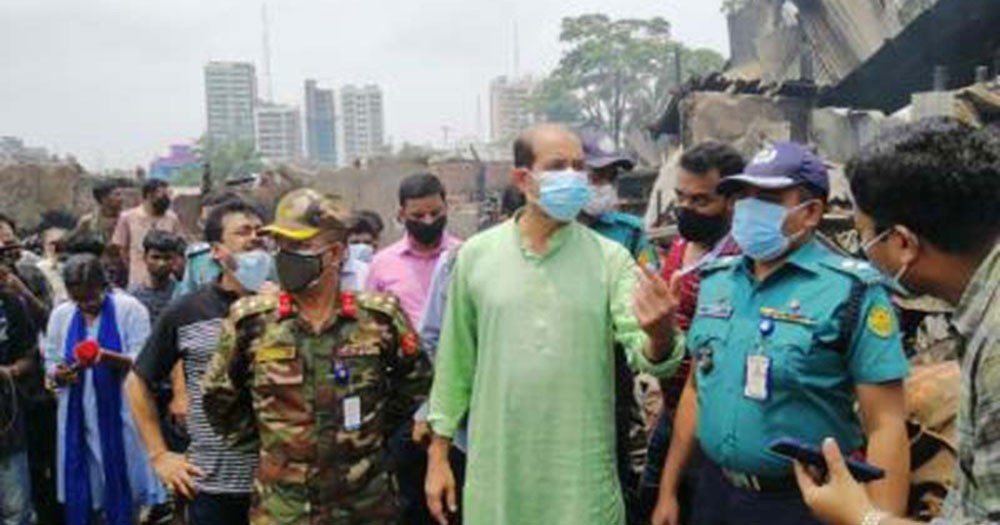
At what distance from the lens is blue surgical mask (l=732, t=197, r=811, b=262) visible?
2766mm

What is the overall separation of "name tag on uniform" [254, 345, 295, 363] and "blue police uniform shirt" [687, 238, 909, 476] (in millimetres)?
1223

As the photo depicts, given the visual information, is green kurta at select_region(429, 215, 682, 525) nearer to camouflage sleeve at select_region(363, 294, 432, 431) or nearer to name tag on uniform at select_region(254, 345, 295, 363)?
camouflage sleeve at select_region(363, 294, 432, 431)

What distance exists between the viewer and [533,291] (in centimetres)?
300

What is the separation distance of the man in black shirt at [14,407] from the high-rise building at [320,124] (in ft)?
322

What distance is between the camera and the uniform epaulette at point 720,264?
2.94 meters

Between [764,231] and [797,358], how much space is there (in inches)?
15.2

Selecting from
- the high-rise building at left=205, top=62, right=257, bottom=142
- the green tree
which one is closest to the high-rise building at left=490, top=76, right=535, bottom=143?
the high-rise building at left=205, top=62, right=257, bottom=142

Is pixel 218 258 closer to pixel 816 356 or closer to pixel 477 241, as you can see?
pixel 477 241

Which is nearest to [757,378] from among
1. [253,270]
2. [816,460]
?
[816,460]

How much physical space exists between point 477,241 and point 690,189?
0.86 meters

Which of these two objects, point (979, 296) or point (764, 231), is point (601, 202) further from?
point (979, 296)

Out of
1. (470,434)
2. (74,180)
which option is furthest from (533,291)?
(74,180)

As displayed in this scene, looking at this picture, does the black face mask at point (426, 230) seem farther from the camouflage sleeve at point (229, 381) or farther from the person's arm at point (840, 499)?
the person's arm at point (840, 499)

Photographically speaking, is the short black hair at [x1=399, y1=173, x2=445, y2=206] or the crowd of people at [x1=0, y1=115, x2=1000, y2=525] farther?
the short black hair at [x1=399, y1=173, x2=445, y2=206]
